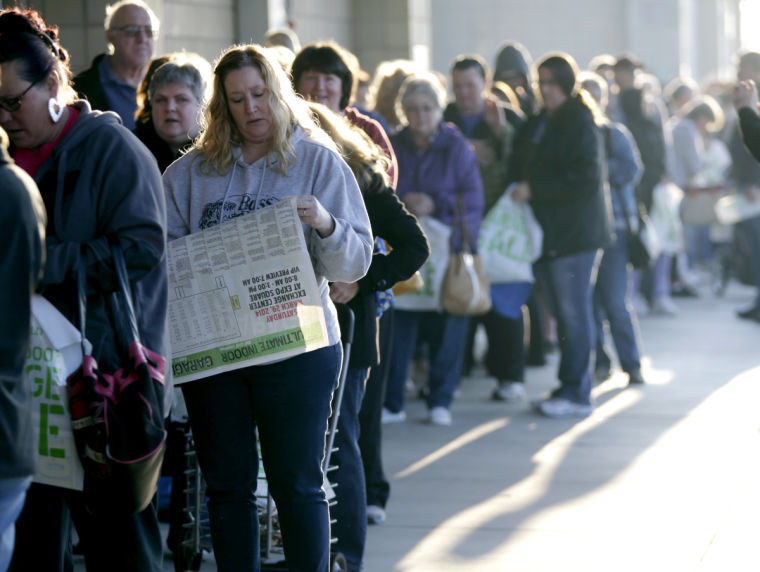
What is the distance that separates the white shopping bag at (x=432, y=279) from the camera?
7.61 meters

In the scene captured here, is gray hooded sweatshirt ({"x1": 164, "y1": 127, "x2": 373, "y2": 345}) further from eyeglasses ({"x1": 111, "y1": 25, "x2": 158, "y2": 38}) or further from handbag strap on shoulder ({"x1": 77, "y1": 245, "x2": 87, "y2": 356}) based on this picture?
eyeglasses ({"x1": 111, "y1": 25, "x2": 158, "y2": 38})

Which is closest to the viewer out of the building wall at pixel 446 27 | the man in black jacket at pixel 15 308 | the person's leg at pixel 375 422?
the man in black jacket at pixel 15 308

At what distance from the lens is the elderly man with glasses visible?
6.33m

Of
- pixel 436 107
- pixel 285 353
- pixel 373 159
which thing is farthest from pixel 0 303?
pixel 436 107

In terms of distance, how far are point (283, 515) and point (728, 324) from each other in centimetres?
886

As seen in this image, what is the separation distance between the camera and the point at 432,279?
764cm

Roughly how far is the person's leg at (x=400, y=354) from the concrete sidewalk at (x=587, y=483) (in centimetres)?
19

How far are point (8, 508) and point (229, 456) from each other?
1.07m

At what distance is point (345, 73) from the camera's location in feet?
17.5

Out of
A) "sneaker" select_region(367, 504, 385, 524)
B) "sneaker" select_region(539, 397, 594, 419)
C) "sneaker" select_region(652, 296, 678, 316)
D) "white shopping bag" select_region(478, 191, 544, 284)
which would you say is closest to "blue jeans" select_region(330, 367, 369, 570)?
"sneaker" select_region(367, 504, 385, 524)

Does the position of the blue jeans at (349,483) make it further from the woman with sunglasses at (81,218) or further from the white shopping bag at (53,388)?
the white shopping bag at (53,388)

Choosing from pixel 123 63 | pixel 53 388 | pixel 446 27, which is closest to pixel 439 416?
pixel 123 63

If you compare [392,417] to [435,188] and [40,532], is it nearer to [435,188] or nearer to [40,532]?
[435,188]

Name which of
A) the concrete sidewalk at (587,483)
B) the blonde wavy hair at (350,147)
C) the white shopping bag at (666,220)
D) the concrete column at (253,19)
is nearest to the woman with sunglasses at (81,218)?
the blonde wavy hair at (350,147)
